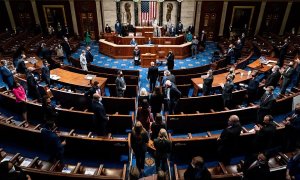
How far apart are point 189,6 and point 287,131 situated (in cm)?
1361

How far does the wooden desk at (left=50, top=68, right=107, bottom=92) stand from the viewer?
7.58 meters

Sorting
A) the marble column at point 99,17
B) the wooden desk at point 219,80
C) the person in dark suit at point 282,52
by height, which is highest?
the marble column at point 99,17

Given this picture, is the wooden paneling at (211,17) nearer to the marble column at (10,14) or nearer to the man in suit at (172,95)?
the man in suit at (172,95)

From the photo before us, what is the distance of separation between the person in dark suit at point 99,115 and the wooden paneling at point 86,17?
12.6 m

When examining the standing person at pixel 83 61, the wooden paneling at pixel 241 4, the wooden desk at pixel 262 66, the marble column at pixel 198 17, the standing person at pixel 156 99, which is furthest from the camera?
the marble column at pixel 198 17

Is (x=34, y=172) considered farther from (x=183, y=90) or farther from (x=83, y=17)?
(x=83, y=17)

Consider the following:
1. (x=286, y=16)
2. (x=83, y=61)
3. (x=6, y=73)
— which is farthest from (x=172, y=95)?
(x=286, y=16)

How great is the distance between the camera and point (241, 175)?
3729 mm

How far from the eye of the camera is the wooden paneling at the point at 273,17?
1586 cm

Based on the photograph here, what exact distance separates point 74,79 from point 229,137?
582 cm

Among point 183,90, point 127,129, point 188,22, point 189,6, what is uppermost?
point 189,6

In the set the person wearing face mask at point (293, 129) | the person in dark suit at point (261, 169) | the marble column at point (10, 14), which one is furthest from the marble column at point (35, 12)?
the person in dark suit at point (261, 169)

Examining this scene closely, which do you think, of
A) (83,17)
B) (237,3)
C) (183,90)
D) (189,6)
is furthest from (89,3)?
(183,90)

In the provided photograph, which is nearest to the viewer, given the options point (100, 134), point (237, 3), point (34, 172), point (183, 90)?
point (34, 172)
